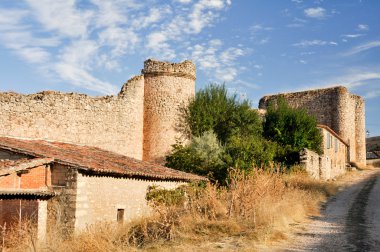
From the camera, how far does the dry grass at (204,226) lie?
10453 mm

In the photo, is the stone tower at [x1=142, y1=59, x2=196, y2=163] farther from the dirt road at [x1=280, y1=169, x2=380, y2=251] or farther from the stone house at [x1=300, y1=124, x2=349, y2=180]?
the dirt road at [x1=280, y1=169, x2=380, y2=251]

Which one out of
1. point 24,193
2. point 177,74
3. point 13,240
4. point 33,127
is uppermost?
point 177,74

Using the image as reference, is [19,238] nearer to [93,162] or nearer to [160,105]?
[93,162]

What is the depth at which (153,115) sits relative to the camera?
26047 mm

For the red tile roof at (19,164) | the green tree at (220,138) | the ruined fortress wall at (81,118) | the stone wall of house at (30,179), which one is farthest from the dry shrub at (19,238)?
the green tree at (220,138)

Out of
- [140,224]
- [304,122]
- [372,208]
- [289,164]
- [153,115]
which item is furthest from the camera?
[304,122]

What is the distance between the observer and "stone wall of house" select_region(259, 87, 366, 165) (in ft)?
136

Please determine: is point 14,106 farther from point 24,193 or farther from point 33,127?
point 24,193

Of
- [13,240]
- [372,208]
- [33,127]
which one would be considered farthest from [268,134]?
[13,240]

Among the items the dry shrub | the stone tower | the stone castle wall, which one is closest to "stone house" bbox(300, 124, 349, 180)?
the stone tower

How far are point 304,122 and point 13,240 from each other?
75.3 ft

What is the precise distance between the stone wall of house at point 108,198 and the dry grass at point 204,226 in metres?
1.38

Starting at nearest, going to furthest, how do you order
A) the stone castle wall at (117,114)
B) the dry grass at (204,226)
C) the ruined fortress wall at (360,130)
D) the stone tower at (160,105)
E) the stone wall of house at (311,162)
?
1. the dry grass at (204,226)
2. the stone castle wall at (117,114)
3. the stone tower at (160,105)
4. the stone wall of house at (311,162)
5. the ruined fortress wall at (360,130)

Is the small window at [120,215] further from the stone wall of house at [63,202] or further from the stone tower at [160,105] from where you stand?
the stone tower at [160,105]
